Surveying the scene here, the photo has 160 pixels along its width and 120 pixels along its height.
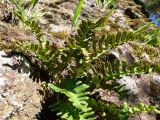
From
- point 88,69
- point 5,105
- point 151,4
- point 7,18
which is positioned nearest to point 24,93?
point 5,105

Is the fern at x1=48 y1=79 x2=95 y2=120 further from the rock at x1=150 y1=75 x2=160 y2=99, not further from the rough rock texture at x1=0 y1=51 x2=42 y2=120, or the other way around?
the rock at x1=150 y1=75 x2=160 y2=99

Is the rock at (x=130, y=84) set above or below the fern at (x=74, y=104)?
below

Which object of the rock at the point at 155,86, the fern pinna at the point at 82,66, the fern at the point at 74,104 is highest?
the fern pinna at the point at 82,66

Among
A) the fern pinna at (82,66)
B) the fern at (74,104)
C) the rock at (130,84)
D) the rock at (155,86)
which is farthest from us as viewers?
the rock at (155,86)

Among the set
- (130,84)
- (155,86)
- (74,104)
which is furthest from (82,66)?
(155,86)

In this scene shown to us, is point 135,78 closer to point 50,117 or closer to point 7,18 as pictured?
point 50,117

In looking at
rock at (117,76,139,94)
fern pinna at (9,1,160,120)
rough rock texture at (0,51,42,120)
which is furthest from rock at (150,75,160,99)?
rough rock texture at (0,51,42,120)

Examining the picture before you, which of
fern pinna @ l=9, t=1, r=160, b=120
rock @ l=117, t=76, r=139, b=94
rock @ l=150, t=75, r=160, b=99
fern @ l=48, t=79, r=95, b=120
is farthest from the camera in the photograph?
rock @ l=150, t=75, r=160, b=99

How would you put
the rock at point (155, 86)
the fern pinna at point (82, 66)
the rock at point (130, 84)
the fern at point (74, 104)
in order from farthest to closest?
the rock at point (155, 86) < the rock at point (130, 84) < the fern pinna at point (82, 66) < the fern at point (74, 104)

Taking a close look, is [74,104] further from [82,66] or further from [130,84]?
[130,84]

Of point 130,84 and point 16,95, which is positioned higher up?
point 16,95

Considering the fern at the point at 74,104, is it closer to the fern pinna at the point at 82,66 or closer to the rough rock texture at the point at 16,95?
the fern pinna at the point at 82,66

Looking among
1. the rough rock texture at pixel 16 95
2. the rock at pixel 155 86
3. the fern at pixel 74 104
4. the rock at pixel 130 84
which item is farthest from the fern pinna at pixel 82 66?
the rock at pixel 155 86
